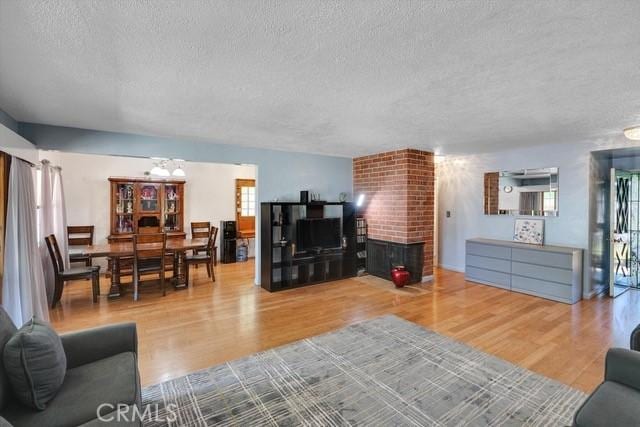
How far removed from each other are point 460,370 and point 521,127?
2833 mm

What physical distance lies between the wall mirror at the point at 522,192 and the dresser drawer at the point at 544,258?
0.74 meters

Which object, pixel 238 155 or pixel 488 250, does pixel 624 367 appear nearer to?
pixel 488 250

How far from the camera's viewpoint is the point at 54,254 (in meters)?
4.02

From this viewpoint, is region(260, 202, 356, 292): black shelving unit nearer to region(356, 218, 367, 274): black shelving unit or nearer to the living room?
the living room

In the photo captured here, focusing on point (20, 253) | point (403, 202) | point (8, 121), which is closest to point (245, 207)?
point (403, 202)

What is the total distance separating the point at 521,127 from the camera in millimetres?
3486

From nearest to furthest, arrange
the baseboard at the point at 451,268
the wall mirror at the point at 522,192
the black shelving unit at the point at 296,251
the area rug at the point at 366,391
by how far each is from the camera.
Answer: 1. the area rug at the point at 366,391
2. the wall mirror at the point at 522,192
3. the black shelving unit at the point at 296,251
4. the baseboard at the point at 451,268

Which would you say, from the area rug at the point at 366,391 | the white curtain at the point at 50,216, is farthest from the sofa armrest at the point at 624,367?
the white curtain at the point at 50,216

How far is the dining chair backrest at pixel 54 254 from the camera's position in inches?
155

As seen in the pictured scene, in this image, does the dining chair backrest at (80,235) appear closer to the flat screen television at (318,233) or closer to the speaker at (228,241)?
the speaker at (228,241)

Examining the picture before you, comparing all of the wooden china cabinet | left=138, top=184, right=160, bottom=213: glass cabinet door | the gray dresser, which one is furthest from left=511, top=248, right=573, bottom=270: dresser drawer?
left=138, top=184, right=160, bottom=213: glass cabinet door

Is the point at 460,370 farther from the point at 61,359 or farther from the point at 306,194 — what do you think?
the point at 306,194

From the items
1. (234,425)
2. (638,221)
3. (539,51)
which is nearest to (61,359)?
(234,425)

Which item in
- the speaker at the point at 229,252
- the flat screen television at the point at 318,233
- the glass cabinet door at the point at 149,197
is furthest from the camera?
the speaker at the point at 229,252
